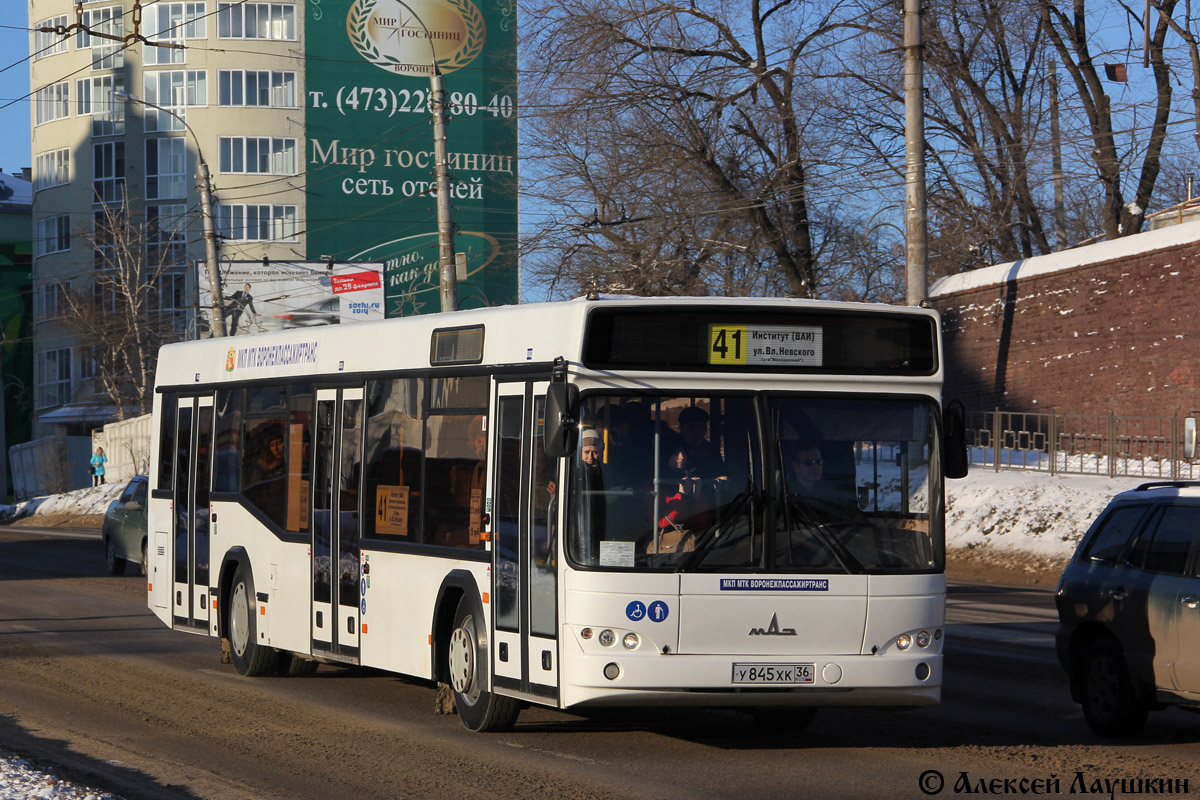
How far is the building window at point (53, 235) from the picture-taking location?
281 feet

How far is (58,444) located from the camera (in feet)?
231

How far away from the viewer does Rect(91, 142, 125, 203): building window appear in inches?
3275

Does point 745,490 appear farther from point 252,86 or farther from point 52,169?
point 52,169

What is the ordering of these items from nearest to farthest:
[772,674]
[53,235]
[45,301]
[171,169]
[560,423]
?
1. [560,423]
2. [772,674]
3. [171,169]
4. [53,235]
5. [45,301]

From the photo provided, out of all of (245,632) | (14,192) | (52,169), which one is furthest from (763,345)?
(14,192)

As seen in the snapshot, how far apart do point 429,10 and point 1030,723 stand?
2997 inches

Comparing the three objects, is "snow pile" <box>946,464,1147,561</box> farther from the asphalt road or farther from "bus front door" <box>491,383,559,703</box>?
"bus front door" <box>491,383,559,703</box>

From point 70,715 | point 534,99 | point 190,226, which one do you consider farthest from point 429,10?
point 70,715

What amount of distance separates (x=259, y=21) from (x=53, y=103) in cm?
1314

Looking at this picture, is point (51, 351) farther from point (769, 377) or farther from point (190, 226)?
point (769, 377)

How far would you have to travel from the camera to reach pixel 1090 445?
26.9 m

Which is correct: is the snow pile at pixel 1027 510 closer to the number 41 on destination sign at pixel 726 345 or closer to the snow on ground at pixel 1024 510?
the snow on ground at pixel 1024 510

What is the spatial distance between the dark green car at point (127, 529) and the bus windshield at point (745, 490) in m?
16.9

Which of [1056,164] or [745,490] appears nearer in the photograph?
[745,490]
